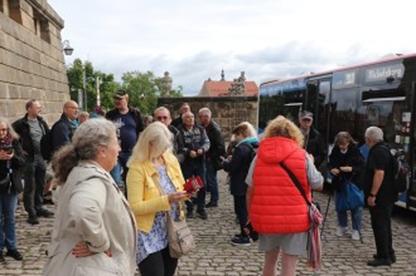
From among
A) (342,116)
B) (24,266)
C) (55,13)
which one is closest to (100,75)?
(55,13)

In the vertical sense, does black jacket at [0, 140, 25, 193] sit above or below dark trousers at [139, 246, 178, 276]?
above

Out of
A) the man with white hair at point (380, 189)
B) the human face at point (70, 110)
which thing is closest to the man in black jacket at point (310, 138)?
the man with white hair at point (380, 189)

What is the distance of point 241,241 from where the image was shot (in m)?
7.38

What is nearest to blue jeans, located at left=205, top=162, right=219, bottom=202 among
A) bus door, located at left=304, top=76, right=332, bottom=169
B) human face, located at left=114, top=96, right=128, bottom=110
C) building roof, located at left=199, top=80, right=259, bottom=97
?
human face, located at left=114, top=96, right=128, bottom=110

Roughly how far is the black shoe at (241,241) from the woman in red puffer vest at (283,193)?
2802 millimetres

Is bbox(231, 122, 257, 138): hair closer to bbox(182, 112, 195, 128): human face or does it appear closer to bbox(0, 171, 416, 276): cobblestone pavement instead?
bbox(0, 171, 416, 276): cobblestone pavement

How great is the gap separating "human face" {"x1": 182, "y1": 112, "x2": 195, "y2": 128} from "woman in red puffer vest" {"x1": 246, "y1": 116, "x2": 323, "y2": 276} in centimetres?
453

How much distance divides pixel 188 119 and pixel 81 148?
6.27 meters

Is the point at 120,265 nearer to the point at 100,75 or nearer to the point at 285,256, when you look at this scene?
the point at 285,256

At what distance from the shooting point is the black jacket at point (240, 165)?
7.14 meters

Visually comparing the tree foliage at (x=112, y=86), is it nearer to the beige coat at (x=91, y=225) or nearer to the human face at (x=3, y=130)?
the human face at (x=3, y=130)

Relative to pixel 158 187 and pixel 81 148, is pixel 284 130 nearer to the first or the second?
pixel 158 187

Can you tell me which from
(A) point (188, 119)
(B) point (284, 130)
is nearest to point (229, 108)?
(A) point (188, 119)

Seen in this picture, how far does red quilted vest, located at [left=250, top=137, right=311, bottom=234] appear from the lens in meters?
4.38
